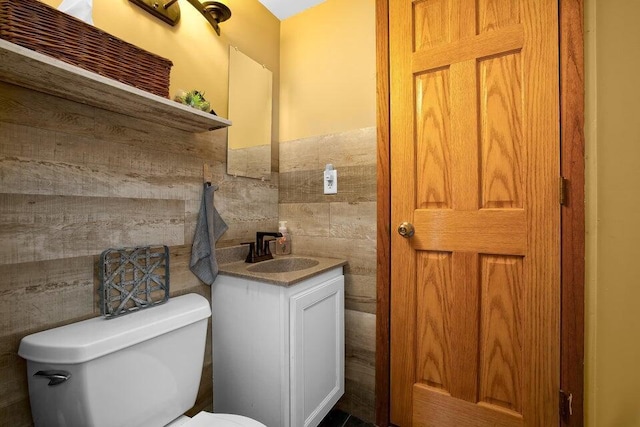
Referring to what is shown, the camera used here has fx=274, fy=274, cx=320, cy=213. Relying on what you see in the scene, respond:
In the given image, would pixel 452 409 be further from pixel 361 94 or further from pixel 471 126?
pixel 361 94

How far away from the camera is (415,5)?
1391mm

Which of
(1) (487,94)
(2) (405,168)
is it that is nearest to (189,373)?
(2) (405,168)

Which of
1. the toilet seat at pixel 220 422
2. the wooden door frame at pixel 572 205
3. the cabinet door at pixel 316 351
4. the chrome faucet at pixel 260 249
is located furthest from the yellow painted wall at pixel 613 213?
the chrome faucet at pixel 260 249

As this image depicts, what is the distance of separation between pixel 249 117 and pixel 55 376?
54.2 inches

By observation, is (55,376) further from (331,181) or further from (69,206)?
(331,181)

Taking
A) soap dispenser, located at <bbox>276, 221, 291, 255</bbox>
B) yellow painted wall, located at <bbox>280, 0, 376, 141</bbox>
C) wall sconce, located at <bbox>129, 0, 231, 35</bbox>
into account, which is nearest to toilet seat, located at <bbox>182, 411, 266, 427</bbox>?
soap dispenser, located at <bbox>276, 221, 291, 255</bbox>

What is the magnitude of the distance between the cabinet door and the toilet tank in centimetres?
39

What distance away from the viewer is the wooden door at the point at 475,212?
112 centimetres

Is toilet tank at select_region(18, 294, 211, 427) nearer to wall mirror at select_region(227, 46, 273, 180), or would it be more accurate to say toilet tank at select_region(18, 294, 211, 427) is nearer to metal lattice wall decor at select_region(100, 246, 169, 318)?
metal lattice wall decor at select_region(100, 246, 169, 318)

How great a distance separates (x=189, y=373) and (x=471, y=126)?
1556 millimetres

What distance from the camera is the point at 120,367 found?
841 millimetres

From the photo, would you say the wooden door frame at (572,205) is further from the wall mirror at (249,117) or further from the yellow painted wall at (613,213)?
the wall mirror at (249,117)

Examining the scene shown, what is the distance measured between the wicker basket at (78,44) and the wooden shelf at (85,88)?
4cm

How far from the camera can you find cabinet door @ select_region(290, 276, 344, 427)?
3.81 ft
